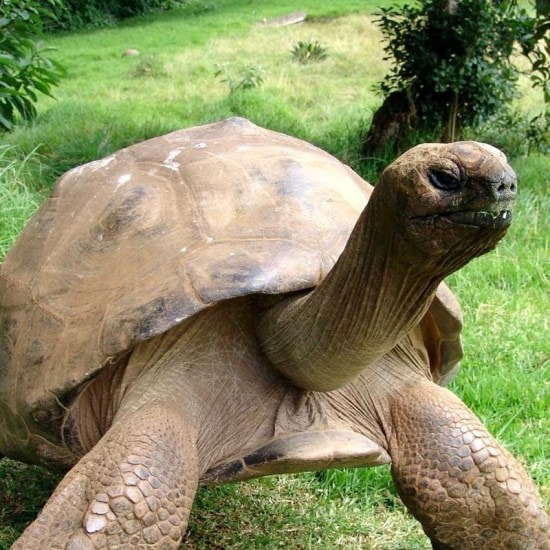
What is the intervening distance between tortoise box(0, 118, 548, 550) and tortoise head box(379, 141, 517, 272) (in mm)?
187

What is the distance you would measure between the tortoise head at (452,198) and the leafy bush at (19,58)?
5094 millimetres

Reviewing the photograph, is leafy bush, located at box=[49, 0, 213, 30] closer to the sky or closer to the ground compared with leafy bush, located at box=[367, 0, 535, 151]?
closer to the ground

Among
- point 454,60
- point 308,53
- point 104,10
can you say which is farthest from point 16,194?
point 104,10

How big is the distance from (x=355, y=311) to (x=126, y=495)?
0.68m

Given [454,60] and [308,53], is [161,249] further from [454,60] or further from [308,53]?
[308,53]

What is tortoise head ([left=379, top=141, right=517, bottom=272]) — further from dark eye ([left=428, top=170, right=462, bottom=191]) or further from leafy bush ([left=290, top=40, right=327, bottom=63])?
leafy bush ([left=290, top=40, right=327, bottom=63])

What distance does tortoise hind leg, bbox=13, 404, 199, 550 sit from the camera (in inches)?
77.4

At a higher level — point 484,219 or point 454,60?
point 484,219

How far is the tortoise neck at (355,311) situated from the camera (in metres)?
1.66

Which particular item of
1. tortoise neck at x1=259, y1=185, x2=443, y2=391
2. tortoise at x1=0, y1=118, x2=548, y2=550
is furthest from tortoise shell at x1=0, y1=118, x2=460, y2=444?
tortoise neck at x1=259, y1=185, x2=443, y2=391

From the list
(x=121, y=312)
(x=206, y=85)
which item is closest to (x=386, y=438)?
(x=121, y=312)

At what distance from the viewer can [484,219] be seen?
4.76 feet

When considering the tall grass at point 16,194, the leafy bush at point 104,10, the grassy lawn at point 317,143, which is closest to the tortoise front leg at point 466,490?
the grassy lawn at point 317,143

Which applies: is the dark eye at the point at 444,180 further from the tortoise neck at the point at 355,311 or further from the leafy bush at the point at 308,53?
the leafy bush at the point at 308,53
